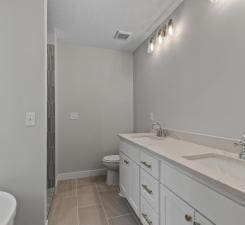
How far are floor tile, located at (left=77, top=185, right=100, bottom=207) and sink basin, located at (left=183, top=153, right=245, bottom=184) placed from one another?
1.50 meters

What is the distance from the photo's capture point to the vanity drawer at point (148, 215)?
4.12 ft

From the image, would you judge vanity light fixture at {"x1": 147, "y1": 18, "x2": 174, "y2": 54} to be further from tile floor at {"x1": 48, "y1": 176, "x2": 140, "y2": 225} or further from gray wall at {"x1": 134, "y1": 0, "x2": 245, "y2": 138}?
tile floor at {"x1": 48, "y1": 176, "x2": 140, "y2": 225}

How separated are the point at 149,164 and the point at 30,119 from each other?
1136 millimetres

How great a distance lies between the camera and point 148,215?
4.53 feet

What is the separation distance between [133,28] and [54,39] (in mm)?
1230

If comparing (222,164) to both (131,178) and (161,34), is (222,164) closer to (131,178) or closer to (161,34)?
(131,178)

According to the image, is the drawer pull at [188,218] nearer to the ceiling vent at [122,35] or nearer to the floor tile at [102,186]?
the floor tile at [102,186]

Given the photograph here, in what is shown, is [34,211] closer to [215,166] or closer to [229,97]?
[215,166]

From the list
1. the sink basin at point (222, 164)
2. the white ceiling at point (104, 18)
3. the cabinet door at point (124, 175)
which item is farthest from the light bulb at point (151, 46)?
the sink basin at point (222, 164)

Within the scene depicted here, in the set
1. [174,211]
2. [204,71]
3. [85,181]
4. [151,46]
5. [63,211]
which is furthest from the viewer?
[85,181]

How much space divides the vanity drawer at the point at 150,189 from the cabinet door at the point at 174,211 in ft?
0.27

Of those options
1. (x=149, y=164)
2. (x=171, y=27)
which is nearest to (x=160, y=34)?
(x=171, y=27)

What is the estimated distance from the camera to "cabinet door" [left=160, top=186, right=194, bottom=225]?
897mm

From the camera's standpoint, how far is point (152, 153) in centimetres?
131
